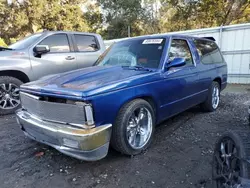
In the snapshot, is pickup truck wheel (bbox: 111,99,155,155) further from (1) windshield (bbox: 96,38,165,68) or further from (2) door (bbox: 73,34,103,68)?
(2) door (bbox: 73,34,103,68)

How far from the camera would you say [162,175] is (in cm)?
256

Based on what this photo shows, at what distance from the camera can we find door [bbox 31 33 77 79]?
205 inches

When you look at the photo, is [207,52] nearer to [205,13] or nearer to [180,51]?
[180,51]

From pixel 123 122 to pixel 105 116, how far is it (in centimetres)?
29

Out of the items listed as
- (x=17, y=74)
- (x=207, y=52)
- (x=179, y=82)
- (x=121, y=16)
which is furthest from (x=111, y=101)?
(x=121, y=16)

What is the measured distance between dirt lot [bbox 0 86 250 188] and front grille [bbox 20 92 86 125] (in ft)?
2.26

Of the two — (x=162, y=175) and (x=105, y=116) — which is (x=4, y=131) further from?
(x=162, y=175)

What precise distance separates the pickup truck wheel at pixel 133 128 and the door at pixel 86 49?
329 centimetres

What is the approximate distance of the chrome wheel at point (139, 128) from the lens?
115 inches

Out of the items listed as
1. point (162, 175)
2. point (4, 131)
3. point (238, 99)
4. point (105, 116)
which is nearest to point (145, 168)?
point (162, 175)

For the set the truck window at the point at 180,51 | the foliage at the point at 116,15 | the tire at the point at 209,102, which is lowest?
the tire at the point at 209,102

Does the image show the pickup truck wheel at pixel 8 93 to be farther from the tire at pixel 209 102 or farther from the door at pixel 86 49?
the tire at pixel 209 102

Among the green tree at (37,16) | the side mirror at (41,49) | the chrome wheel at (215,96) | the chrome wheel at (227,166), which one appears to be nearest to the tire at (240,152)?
the chrome wheel at (227,166)

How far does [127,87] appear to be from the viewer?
2725 millimetres
